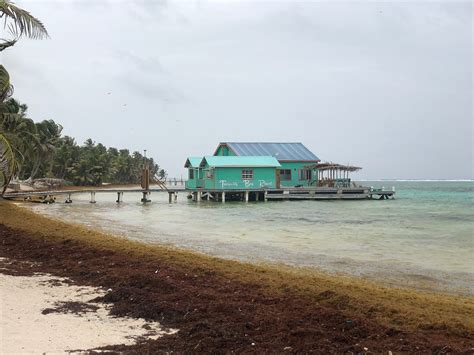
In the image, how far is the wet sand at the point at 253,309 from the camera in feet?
13.7

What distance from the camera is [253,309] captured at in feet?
16.8

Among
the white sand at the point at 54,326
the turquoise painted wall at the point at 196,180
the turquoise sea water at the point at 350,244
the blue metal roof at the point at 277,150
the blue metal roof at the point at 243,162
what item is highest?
the blue metal roof at the point at 277,150

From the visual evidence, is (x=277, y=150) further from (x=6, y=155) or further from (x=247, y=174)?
(x=6, y=155)

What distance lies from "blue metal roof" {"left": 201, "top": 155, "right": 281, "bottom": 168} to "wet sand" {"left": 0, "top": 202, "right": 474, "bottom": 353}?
3142cm

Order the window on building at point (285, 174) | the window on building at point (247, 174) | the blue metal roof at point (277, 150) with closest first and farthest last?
the window on building at point (247, 174) < the window on building at point (285, 174) < the blue metal roof at point (277, 150)

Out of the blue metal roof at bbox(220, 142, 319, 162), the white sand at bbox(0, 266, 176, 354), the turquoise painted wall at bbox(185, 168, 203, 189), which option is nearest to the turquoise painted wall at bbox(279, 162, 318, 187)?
the blue metal roof at bbox(220, 142, 319, 162)

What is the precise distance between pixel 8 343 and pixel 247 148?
41790 millimetres

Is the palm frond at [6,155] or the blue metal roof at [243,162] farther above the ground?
the blue metal roof at [243,162]

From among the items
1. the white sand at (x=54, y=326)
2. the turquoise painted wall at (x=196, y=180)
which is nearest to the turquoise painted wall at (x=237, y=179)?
the turquoise painted wall at (x=196, y=180)

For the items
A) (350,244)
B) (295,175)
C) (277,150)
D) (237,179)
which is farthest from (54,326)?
(277,150)

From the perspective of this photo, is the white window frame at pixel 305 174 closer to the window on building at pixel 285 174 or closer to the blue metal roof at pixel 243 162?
the window on building at pixel 285 174

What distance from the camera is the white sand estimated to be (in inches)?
163

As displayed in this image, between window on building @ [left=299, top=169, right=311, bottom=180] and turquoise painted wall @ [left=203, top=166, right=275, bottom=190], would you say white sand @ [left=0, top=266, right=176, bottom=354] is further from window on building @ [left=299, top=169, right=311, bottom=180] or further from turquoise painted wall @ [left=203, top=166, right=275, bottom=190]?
window on building @ [left=299, top=169, right=311, bottom=180]

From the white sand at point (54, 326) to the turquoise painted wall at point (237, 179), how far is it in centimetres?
3370
